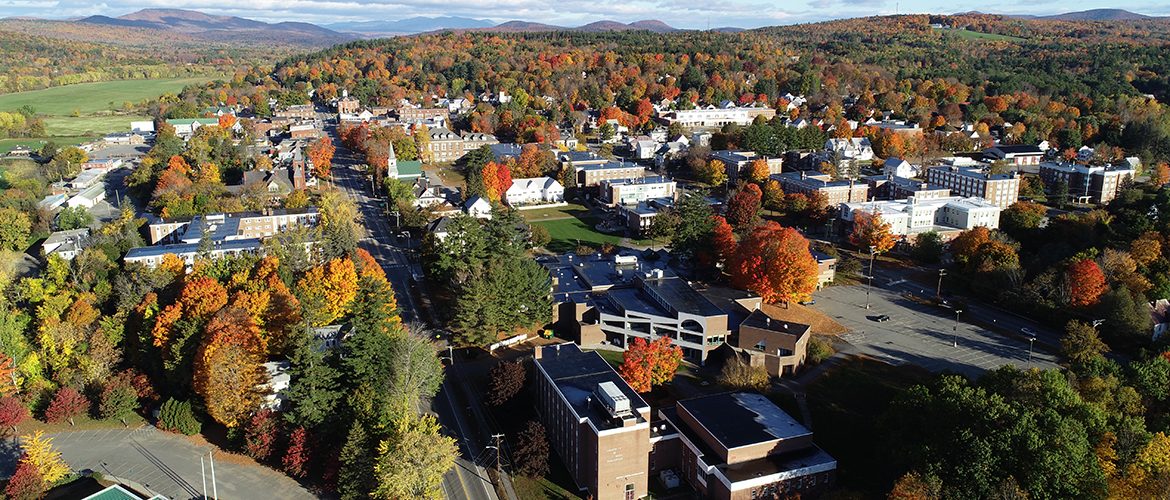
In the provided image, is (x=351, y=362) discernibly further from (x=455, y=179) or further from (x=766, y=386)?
(x=455, y=179)

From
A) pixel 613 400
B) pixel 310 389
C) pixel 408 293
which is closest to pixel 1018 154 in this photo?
pixel 408 293

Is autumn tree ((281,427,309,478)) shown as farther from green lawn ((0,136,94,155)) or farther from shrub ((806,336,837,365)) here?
green lawn ((0,136,94,155))

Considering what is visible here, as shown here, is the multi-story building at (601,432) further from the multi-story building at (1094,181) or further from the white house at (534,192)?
the multi-story building at (1094,181)

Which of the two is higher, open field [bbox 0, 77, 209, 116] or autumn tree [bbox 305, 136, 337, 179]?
open field [bbox 0, 77, 209, 116]

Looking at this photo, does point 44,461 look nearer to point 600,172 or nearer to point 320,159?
point 320,159

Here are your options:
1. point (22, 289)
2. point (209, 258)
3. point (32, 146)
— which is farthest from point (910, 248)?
point (32, 146)

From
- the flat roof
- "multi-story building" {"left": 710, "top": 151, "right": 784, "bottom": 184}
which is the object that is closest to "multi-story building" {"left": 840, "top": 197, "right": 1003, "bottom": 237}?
"multi-story building" {"left": 710, "top": 151, "right": 784, "bottom": 184}
